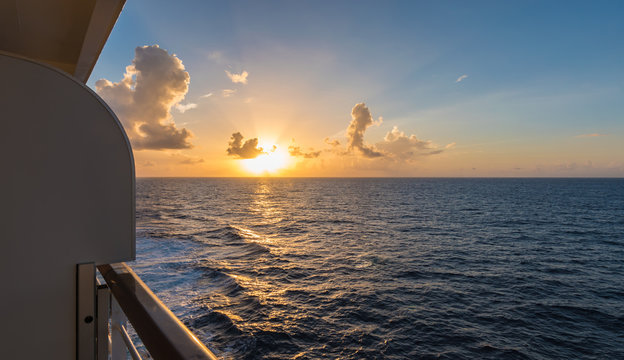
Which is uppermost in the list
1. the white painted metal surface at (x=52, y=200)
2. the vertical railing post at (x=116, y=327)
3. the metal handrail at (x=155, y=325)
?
the white painted metal surface at (x=52, y=200)

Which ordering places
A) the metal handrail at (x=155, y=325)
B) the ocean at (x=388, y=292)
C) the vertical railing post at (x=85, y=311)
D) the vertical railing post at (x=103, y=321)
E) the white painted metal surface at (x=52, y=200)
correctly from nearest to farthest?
the metal handrail at (x=155, y=325)
the white painted metal surface at (x=52, y=200)
the vertical railing post at (x=85, y=311)
the vertical railing post at (x=103, y=321)
the ocean at (x=388, y=292)

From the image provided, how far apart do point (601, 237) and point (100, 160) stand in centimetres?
4835

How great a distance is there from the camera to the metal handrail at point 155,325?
864 millimetres

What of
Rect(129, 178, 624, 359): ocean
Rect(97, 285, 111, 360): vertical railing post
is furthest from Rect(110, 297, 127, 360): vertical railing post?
Rect(129, 178, 624, 359): ocean

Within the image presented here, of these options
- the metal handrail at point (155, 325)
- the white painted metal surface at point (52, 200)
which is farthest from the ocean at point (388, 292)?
the metal handrail at point (155, 325)

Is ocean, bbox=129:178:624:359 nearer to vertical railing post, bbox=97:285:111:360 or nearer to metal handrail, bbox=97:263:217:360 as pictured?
vertical railing post, bbox=97:285:111:360

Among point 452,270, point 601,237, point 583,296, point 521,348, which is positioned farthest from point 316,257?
point 601,237

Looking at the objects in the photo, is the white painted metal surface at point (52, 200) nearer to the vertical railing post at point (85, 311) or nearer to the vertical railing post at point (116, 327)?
the vertical railing post at point (85, 311)

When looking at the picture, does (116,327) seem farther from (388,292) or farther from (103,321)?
(388,292)

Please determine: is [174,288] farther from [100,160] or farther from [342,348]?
[100,160]

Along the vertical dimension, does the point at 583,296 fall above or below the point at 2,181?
below

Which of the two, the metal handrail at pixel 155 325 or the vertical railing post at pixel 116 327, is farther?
the vertical railing post at pixel 116 327

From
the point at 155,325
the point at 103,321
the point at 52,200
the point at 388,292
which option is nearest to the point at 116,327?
Result: the point at 103,321

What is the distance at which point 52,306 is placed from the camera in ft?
4.99
